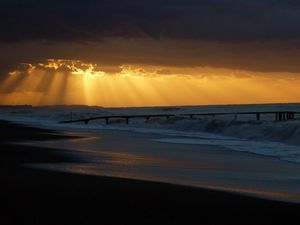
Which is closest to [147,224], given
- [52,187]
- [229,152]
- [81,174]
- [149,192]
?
[149,192]

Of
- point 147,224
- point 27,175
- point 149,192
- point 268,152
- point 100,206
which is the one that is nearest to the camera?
point 147,224

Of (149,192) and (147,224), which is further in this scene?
(149,192)

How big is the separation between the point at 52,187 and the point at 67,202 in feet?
6.22

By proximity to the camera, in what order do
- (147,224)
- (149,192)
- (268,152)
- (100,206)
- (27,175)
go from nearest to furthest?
(147,224), (100,206), (149,192), (27,175), (268,152)

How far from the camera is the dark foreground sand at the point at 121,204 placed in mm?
8570

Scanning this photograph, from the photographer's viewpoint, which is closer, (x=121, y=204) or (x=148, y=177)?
(x=121, y=204)

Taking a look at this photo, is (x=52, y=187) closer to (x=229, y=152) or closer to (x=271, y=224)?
(x=271, y=224)

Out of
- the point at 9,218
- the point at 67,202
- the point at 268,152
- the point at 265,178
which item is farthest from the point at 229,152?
the point at 9,218

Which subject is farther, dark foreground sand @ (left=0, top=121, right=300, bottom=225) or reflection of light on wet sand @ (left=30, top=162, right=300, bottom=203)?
reflection of light on wet sand @ (left=30, top=162, right=300, bottom=203)

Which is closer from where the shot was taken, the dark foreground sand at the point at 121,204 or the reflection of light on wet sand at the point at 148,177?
the dark foreground sand at the point at 121,204

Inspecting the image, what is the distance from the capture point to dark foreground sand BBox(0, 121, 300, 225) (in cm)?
857

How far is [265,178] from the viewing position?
542 inches

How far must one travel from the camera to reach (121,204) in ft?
32.0

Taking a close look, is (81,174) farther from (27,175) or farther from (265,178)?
(265,178)
